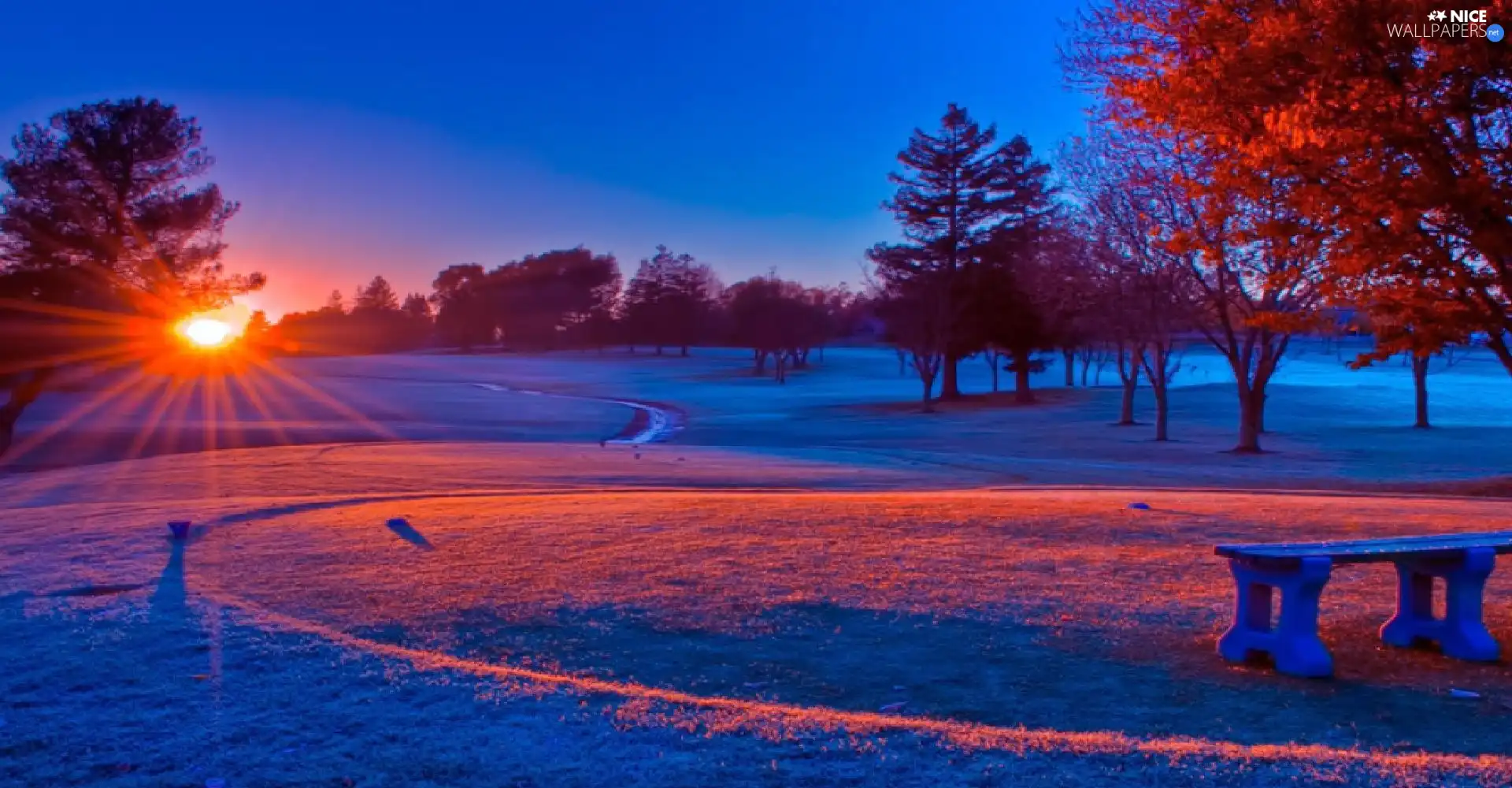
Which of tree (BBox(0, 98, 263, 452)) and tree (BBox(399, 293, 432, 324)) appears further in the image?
tree (BBox(399, 293, 432, 324))

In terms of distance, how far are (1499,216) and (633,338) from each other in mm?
108467

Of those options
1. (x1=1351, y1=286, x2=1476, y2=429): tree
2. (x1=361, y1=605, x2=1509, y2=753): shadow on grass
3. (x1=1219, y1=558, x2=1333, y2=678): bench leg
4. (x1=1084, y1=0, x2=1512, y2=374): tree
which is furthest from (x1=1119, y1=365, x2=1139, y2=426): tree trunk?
(x1=361, y1=605, x2=1509, y2=753): shadow on grass

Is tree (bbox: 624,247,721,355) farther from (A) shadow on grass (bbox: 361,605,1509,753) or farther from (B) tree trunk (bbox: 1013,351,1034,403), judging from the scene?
(A) shadow on grass (bbox: 361,605,1509,753)

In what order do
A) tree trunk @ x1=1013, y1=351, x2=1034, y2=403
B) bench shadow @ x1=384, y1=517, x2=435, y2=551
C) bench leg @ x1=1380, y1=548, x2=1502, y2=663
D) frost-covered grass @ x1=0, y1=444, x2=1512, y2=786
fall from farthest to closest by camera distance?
tree trunk @ x1=1013, y1=351, x2=1034, y2=403 → bench shadow @ x1=384, y1=517, x2=435, y2=551 → bench leg @ x1=1380, y1=548, x2=1502, y2=663 → frost-covered grass @ x1=0, y1=444, x2=1512, y2=786

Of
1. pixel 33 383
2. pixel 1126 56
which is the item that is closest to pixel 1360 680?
pixel 1126 56

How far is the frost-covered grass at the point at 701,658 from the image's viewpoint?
4.25 metres

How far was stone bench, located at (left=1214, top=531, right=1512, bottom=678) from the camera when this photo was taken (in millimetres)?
5633

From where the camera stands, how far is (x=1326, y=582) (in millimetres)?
6035

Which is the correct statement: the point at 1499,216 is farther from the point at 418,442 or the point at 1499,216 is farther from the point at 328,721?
the point at 418,442

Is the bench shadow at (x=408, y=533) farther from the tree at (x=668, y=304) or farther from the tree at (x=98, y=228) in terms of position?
the tree at (x=668, y=304)

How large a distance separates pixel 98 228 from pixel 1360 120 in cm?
3703

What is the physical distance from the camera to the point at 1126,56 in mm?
10570

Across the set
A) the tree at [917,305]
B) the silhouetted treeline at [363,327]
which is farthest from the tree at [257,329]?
the tree at [917,305]

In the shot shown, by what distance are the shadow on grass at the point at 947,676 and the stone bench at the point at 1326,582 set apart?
26cm
